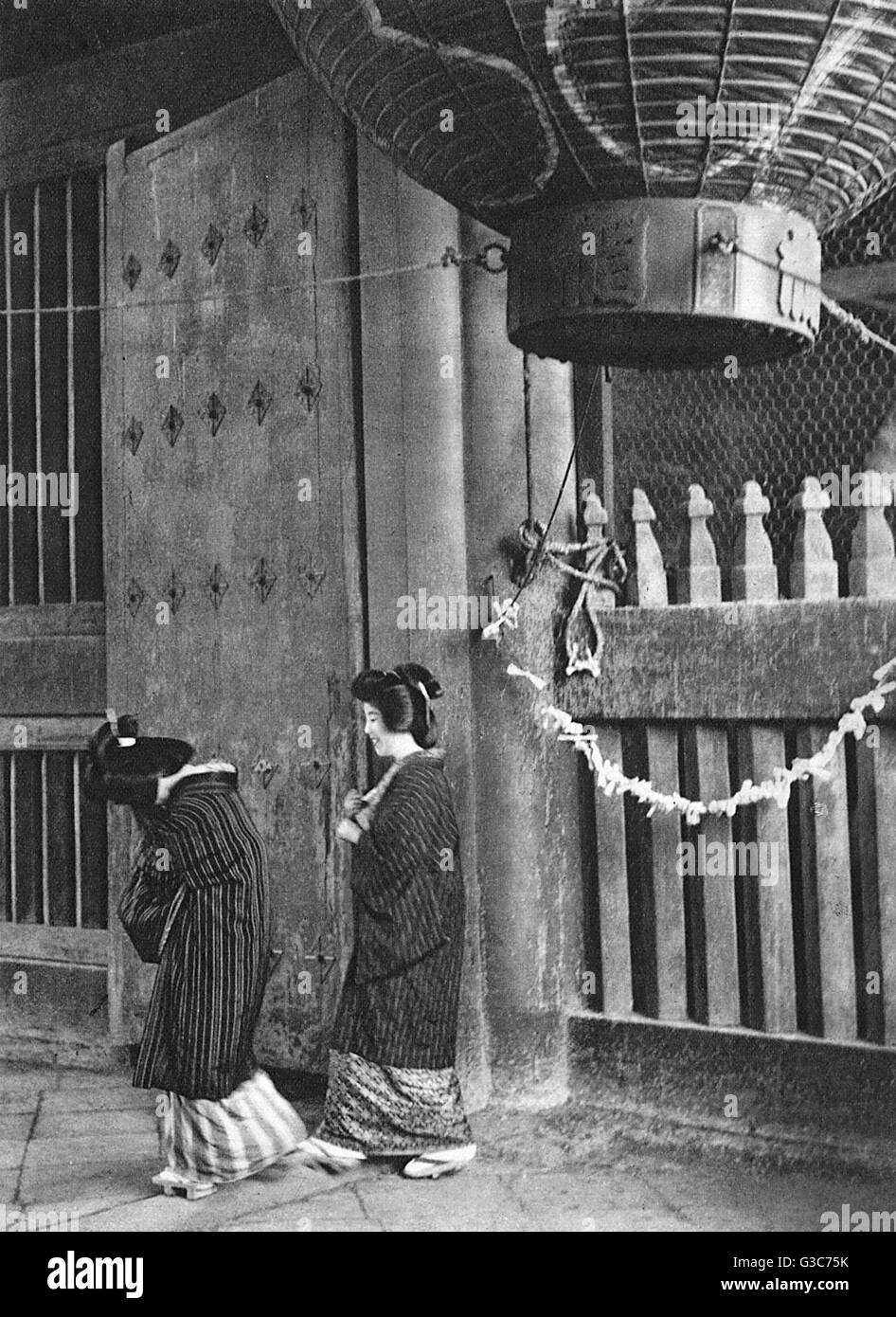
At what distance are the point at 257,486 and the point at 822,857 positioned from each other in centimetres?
191

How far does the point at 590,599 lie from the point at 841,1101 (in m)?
1.45

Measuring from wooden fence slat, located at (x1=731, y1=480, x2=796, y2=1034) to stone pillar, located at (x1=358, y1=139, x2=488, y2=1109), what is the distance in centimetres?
76

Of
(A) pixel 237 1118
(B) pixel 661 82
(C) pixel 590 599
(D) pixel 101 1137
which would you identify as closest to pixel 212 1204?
(A) pixel 237 1118

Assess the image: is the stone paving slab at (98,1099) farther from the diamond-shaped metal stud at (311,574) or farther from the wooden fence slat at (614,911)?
the diamond-shaped metal stud at (311,574)

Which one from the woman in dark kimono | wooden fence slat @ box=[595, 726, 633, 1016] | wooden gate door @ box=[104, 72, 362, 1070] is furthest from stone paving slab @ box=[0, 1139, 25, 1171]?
wooden fence slat @ box=[595, 726, 633, 1016]

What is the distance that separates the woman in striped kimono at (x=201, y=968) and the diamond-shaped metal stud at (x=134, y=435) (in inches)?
53.8

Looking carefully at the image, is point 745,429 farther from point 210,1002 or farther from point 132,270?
point 210,1002

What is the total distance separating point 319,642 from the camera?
4320 millimetres

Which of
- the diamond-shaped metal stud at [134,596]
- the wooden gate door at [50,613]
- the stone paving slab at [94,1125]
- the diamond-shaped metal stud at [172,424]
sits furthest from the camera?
the wooden gate door at [50,613]

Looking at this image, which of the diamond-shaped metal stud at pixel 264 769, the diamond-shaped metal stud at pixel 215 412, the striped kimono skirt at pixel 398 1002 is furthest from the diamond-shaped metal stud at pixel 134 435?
the striped kimono skirt at pixel 398 1002

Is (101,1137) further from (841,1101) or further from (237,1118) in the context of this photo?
(841,1101)

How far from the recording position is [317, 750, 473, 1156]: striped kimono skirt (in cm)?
374

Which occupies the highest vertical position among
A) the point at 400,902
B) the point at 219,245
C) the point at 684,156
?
the point at 219,245

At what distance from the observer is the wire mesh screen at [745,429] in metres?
4.18
